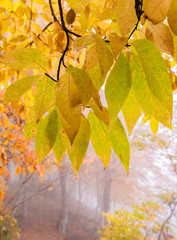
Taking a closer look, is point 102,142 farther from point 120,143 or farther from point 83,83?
point 83,83

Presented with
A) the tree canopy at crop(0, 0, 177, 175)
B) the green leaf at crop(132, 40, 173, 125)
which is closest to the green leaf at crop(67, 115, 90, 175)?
the tree canopy at crop(0, 0, 177, 175)

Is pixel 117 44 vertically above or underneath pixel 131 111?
above

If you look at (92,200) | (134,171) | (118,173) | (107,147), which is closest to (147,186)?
(134,171)

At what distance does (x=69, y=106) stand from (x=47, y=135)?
147mm

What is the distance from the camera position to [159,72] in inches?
11.3

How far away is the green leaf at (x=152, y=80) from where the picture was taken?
28 cm

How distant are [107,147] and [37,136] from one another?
134mm

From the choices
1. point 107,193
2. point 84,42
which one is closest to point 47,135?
point 84,42

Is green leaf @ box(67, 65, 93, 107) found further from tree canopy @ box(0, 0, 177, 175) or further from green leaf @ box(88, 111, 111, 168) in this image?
green leaf @ box(88, 111, 111, 168)

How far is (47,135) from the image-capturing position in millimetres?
384

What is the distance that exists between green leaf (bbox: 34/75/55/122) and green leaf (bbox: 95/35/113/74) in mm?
134

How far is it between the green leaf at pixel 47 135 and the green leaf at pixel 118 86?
13 centimetres

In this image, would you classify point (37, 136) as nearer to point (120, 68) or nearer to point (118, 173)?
point (120, 68)

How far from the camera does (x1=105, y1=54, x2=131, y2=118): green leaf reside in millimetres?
295
